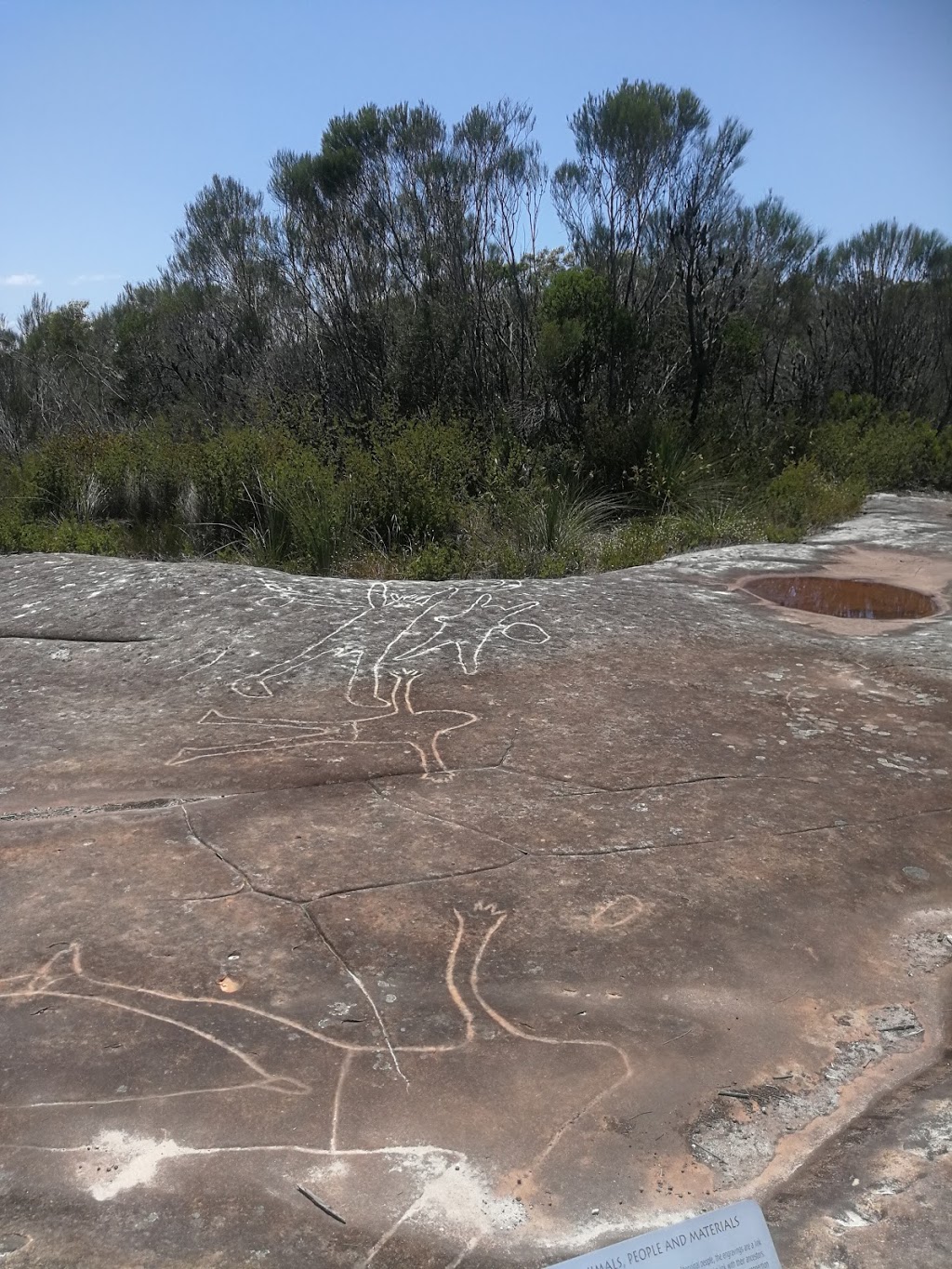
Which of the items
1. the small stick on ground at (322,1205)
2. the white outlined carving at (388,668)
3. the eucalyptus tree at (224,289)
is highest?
the eucalyptus tree at (224,289)

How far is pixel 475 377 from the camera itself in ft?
38.3

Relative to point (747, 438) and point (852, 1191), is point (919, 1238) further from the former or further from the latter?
point (747, 438)

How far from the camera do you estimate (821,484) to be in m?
9.55

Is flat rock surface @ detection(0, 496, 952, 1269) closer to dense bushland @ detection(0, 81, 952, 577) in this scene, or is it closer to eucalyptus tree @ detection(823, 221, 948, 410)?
dense bushland @ detection(0, 81, 952, 577)

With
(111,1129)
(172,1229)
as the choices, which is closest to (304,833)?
(111,1129)

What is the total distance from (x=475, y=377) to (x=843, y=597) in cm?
696

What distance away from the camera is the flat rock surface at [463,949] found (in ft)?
5.26

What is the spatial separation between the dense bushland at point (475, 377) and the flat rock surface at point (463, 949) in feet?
→ 10.2

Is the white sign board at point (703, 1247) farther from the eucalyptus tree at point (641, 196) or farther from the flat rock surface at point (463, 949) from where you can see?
the eucalyptus tree at point (641, 196)

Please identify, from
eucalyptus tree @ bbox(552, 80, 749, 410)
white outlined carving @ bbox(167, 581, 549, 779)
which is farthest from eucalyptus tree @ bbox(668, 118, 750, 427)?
white outlined carving @ bbox(167, 581, 549, 779)

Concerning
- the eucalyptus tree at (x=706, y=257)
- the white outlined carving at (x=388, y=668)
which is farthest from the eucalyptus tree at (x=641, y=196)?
the white outlined carving at (x=388, y=668)

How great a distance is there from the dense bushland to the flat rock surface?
311 centimetres

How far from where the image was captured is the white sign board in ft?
3.84

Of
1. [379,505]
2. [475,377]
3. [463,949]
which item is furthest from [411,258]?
[463,949]
